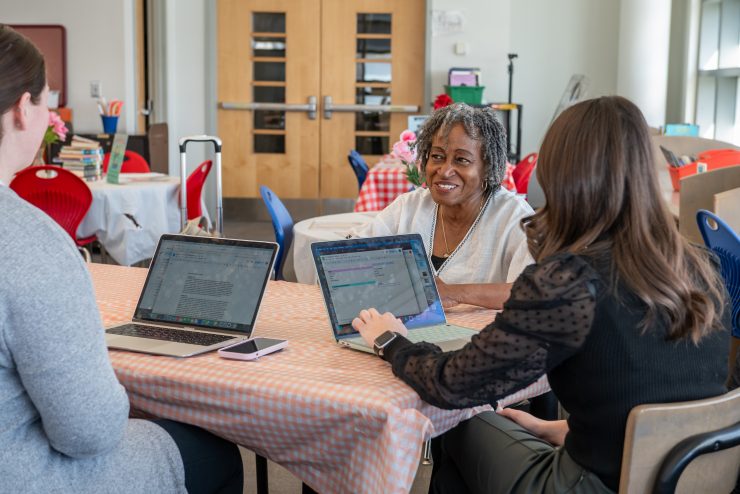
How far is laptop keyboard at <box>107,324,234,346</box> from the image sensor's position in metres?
1.96

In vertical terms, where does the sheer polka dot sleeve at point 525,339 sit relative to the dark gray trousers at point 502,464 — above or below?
above

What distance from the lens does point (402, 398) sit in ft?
5.47

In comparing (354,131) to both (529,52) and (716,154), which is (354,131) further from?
(716,154)

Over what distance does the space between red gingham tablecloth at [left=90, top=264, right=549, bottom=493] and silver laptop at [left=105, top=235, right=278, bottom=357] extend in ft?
0.44

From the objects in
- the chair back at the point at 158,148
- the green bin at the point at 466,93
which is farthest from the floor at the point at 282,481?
the green bin at the point at 466,93

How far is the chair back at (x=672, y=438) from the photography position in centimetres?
147

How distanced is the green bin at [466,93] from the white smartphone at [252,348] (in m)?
Result: 6.99

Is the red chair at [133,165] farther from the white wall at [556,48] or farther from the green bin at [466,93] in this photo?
the white wall at [556,48]

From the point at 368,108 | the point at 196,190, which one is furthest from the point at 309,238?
the point at 368,108

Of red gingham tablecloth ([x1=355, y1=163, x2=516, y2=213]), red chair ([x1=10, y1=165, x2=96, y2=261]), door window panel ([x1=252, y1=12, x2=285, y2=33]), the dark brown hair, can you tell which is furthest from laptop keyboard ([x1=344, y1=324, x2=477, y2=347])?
door window panel ([x1=252, y1=12, x2=285, y2=33])

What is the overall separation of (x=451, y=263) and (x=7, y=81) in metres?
1.38

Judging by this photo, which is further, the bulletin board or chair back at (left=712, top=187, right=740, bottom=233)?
the bulletin board

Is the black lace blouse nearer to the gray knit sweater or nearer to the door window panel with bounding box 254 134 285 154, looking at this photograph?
the gray knit sweater

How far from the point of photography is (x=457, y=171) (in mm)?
2625
